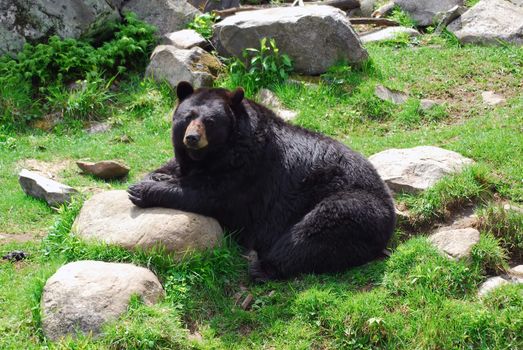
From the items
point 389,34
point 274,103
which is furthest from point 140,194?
point 389,34

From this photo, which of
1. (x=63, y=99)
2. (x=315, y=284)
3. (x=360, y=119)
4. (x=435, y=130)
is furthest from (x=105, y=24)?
(x=315, y=284)

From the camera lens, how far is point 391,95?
10.7m

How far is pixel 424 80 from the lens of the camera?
36.5ft

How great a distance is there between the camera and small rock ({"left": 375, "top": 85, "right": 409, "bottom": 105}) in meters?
10.6

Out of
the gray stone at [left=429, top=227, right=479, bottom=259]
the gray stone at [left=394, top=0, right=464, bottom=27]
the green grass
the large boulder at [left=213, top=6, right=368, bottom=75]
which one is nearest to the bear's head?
the green grass

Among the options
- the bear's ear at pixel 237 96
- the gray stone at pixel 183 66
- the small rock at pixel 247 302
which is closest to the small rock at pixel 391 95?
the gray stone at pixel 183 66

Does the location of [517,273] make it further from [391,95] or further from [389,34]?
[389,34]

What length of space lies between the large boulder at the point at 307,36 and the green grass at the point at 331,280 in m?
1.47

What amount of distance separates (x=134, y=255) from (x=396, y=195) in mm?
2863

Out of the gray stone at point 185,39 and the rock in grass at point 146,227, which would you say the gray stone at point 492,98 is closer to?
the gray stone at point 185,39

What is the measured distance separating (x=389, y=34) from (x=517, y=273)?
716 centimetres

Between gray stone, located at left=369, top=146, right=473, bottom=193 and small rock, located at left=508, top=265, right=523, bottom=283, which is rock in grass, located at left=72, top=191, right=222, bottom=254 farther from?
small rock, located at left=508, top=265, right=523, bottom=283

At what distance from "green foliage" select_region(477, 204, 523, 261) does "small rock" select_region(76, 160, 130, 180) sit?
428cm

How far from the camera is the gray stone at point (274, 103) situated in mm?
10266
